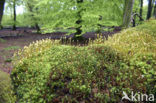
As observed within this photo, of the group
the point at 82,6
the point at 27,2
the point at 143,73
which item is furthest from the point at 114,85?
the point at 27,2

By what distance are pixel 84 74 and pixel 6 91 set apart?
106 inches

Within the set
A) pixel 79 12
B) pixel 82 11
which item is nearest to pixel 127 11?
pixel 82 11

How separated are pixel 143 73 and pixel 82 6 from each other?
8461 millimetres

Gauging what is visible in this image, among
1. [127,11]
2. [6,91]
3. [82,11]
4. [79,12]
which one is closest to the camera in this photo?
[6,91]

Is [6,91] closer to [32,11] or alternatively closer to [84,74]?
[84,74]

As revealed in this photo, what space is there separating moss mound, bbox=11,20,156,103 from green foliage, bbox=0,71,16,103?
0.20 metres

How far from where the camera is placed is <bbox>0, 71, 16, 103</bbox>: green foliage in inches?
164

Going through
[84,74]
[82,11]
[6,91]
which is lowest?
[6,91]

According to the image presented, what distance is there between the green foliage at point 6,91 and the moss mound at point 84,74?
0.66 feet

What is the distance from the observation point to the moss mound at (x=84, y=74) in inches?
140

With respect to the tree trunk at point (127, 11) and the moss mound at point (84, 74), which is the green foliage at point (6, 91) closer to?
the moss mound at point (84, 74)

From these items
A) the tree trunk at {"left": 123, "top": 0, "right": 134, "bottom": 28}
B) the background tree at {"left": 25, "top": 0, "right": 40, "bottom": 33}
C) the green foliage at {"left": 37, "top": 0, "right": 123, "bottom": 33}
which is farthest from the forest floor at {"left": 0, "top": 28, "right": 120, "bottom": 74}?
the background tree at {"left": 25, "top": 0, "right": 40, "bottom": 33}

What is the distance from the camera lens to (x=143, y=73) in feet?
13.1

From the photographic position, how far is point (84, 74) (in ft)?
13.1
